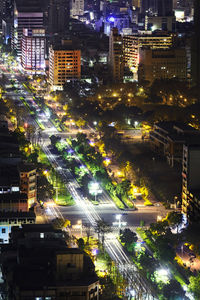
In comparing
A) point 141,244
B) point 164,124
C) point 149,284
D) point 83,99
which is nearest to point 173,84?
point 83,99

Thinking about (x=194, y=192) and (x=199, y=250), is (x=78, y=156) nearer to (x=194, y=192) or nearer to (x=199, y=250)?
(x=194, y=192)

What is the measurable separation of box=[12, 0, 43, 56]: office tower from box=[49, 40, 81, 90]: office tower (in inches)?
575

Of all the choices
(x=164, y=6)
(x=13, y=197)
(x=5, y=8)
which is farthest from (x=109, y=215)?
(x=5, y=8)

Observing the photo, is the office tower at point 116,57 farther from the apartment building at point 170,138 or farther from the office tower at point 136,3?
the office tower at point 136,3

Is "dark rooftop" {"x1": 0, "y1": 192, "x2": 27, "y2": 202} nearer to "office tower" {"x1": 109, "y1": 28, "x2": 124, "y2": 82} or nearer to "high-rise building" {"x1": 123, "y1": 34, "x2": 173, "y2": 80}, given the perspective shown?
"office tower" {"x1": 109, "y1": 28, "x2": 124, "y2": 82}

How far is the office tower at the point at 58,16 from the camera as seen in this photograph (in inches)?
4161

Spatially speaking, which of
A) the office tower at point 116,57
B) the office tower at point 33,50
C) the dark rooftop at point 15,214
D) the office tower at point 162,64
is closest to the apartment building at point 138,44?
the office tower at point 116,57

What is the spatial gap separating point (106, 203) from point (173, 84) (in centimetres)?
2699

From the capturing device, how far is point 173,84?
63.1 m

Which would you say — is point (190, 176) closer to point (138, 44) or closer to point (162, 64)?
point (162, 64)

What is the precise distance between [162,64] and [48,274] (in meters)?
49.0

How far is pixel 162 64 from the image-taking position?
7181 centimetres

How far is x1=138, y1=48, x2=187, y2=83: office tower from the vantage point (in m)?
71.4

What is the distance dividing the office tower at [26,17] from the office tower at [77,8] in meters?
28.8
